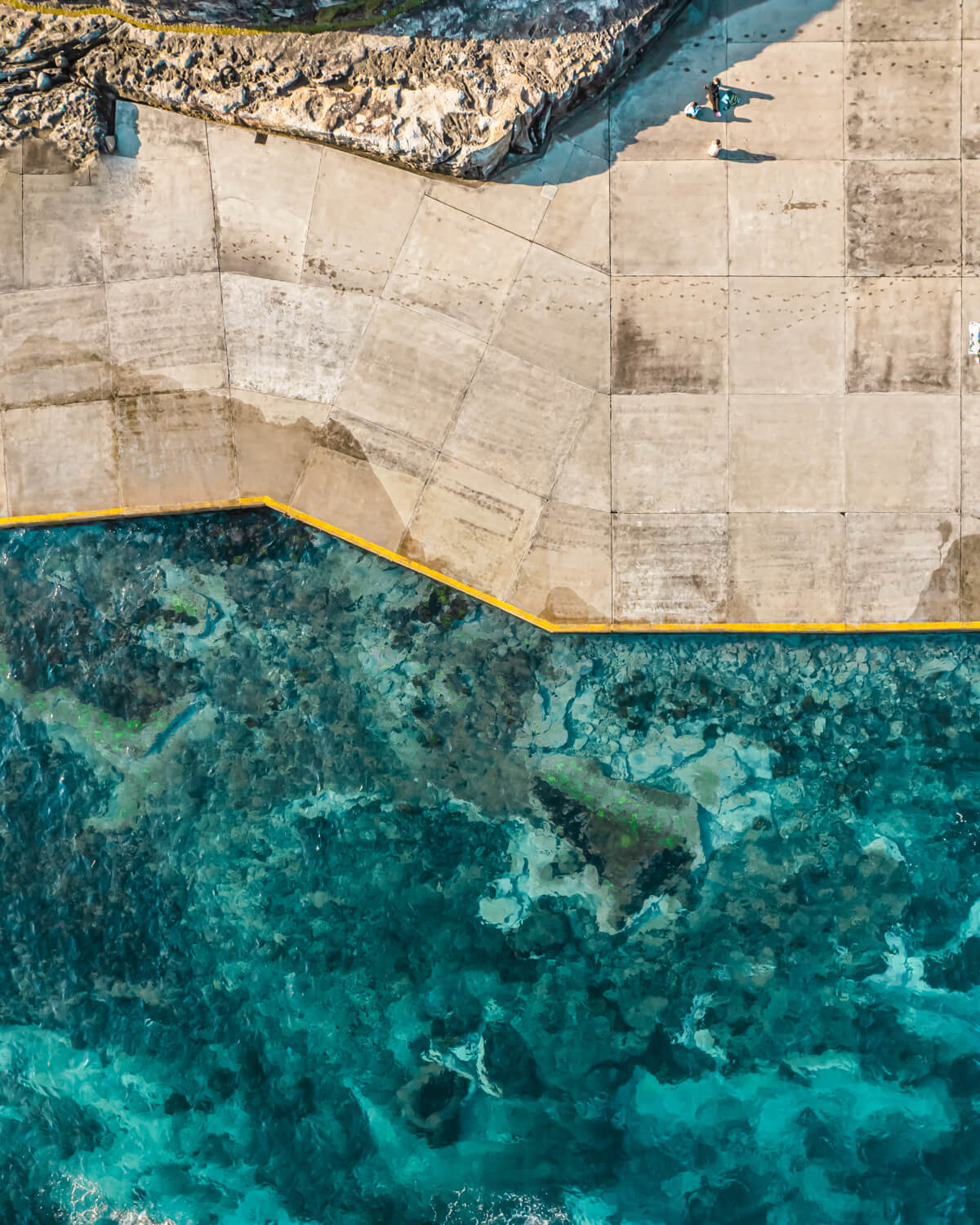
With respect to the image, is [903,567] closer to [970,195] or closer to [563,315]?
[970,195]

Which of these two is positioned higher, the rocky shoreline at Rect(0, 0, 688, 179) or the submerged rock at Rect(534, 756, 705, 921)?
the rocky shoreline at Rect(0, 0, 688, 179)

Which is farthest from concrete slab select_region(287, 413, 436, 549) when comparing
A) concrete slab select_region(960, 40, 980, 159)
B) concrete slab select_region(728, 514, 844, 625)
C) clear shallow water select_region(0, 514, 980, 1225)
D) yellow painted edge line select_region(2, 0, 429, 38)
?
concrete slab select_region(960, 40, 980, 159)

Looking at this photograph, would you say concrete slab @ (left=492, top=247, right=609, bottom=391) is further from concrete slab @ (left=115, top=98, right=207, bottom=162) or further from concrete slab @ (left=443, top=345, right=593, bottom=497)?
concrete slab @ (left=115, top=98, right=207, bottom=162)

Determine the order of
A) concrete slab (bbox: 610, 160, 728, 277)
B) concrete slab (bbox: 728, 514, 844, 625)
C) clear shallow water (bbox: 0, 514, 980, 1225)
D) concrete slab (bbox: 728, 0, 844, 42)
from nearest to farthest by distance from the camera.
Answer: concrete slab (bbox: 728, 0, 844, 42) → concrete slab (bbox: 610, 160, 728, 277) → concrete slab (bbox: 728, 514, 844, 625) → clear shallow water (bbox: 0, 514, 980, 1225)

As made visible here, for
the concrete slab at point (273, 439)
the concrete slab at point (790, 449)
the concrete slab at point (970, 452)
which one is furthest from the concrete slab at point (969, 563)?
the concrete slab at point (273, 439)

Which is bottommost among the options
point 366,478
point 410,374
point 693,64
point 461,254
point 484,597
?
point 484,597

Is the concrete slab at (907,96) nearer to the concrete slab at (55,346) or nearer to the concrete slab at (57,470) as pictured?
the concrete slab at (55,346)

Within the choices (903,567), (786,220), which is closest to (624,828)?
(903,567)
